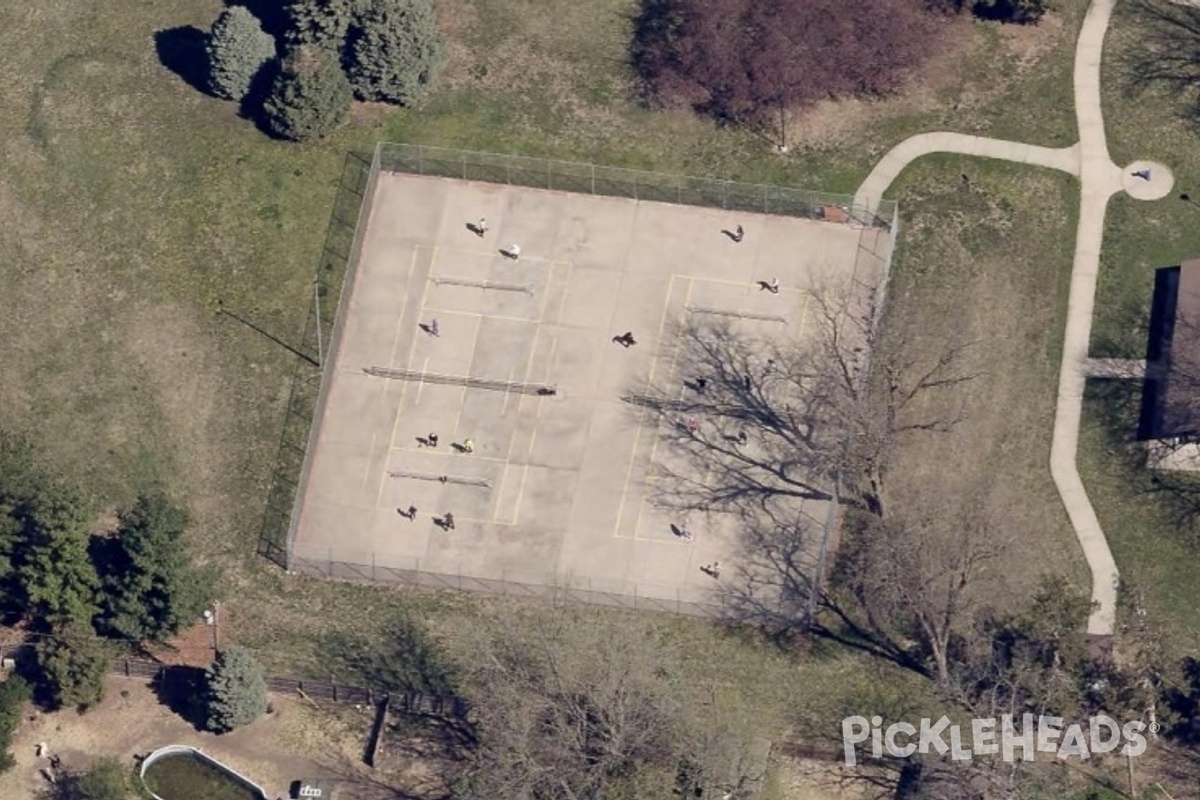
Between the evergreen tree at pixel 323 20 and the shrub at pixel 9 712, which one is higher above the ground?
the evergreen tree at pixel 323 20

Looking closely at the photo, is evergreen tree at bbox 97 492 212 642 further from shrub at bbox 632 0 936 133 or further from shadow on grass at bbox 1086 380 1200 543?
shadow on grass at bbox 1086 380 1200 543

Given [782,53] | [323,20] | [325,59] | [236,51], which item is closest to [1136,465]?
[782,53]

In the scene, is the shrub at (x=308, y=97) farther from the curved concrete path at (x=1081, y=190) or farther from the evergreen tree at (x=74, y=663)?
the evergreen tree at (x=74, y=663)

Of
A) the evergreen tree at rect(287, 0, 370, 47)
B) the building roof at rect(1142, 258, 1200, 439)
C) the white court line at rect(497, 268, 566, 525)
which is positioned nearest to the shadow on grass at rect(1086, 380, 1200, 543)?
the building roof at rect(1142, 258, 1200, 439)

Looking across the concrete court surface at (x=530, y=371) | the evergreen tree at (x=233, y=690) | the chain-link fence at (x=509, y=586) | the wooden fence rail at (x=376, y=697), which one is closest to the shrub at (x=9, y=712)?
the evergreen tree at (x=233, y=690)

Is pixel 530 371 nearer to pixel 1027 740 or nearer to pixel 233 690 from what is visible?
pixel 233 690

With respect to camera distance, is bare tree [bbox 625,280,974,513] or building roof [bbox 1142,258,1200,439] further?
bare tree [bbox 625,280,974,513]
